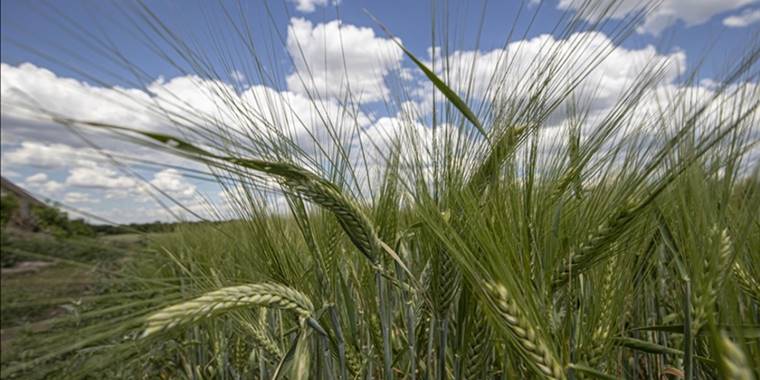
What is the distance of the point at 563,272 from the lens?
965 mm

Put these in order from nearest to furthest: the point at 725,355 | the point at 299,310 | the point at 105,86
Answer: the point at 725,355 → the point at 105,86 → the point at 299,310

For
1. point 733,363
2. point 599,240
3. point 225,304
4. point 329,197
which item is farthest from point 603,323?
point 225,304

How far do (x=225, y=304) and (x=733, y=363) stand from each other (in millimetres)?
657

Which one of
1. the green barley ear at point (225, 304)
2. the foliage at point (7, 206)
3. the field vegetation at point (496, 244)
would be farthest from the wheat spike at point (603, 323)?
the foliage at point (7, 206)

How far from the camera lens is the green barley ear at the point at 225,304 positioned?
25.9 inches

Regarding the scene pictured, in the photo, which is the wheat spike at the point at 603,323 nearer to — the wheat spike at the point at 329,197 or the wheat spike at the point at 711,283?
the wheat spike at the point at 711,283

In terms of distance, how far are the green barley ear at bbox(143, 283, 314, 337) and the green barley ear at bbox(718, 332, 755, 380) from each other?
0.61 metres

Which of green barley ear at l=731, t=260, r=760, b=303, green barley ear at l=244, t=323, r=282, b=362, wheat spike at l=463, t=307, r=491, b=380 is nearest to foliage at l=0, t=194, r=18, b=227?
green barley ear at l=244, t=323, r=282, b=362

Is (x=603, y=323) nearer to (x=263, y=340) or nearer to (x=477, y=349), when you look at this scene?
(x=477, y=349)

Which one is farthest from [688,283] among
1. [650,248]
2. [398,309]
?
[398,309]

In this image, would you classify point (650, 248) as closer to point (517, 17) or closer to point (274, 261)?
point (517, 17)

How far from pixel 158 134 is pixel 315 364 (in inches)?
24.5

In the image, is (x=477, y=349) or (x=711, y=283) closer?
(x=711, y=283)

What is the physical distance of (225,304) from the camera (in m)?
A: 0.75
